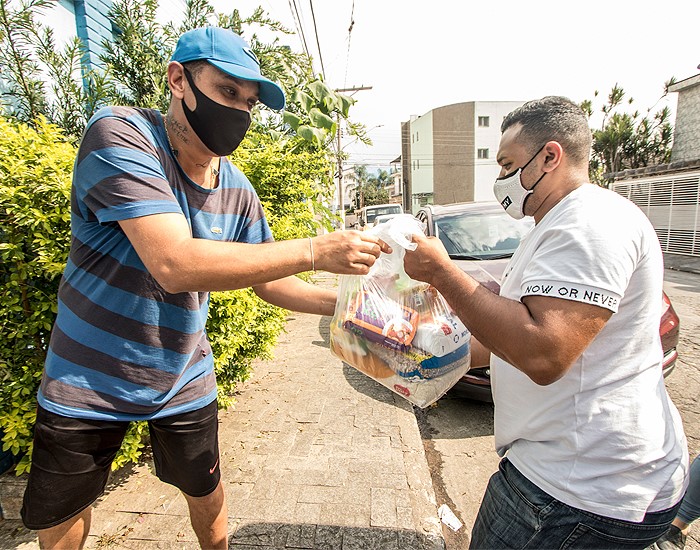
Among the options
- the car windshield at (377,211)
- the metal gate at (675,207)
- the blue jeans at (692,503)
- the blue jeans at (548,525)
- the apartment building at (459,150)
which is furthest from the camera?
the apartment building at (459,150)

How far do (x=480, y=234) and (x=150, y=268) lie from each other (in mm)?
4427

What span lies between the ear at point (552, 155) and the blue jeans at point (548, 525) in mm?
1025

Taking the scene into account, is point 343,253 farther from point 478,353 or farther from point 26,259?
point 26,259

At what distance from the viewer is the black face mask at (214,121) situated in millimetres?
1610

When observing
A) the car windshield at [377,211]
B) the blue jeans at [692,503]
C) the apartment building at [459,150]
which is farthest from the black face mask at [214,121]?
the apartment building at [459,150]

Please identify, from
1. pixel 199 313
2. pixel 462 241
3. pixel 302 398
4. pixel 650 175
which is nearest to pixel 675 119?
pixel 650 175

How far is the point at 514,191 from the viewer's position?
157 cm

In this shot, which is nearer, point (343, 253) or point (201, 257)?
point (201, 257)

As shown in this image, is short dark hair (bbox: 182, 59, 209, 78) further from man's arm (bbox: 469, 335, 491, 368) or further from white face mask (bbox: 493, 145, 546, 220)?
man's arm (bbox: 469, 335, 491, 368)

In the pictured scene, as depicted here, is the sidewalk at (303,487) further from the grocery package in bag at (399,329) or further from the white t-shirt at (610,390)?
the white t-shirt at (610,390)

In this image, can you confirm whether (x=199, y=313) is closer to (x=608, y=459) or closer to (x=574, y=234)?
(x=574, y=234)

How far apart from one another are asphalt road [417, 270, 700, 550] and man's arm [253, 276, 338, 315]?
63.3 inches

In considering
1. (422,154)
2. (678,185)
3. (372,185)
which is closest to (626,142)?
(678,185)

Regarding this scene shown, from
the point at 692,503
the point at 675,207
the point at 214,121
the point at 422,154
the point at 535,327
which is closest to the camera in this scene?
the point at 535,327
